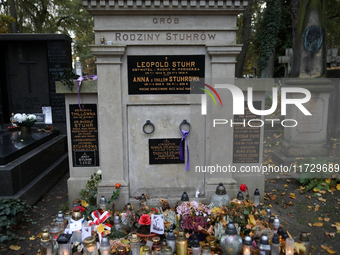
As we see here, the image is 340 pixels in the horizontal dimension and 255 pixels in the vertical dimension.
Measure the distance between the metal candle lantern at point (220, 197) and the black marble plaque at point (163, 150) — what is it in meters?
0.91

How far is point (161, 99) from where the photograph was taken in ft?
15.7

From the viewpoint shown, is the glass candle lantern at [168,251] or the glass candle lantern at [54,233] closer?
the glass candle lantern at [168,251]

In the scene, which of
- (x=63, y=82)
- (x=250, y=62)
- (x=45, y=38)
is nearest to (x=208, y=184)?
(x=63, y=82)

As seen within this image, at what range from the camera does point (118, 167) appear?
4832mm

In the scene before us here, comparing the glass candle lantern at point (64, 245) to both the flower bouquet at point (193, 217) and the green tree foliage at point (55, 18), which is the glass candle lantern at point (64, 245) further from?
the green tree foliage at point (55, 18)

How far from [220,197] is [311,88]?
4564 mm

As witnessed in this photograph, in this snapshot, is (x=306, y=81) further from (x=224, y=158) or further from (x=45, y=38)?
(x=45, y=38)

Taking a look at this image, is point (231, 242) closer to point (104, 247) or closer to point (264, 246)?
point (264, 246)

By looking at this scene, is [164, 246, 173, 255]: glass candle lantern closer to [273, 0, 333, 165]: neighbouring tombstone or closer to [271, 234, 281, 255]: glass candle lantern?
[271, 234, 281, 255]: glass candle lantern

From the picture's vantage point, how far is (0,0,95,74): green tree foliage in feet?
58.5

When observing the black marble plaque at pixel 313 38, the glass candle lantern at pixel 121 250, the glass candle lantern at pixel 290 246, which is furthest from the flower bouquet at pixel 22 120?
the black marble plaque at pixel 313 38

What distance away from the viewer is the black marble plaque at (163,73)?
15.4 feet

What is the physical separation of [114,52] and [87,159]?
218 cm

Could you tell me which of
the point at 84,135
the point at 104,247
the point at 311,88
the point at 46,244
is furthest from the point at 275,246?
the point at 311,88
